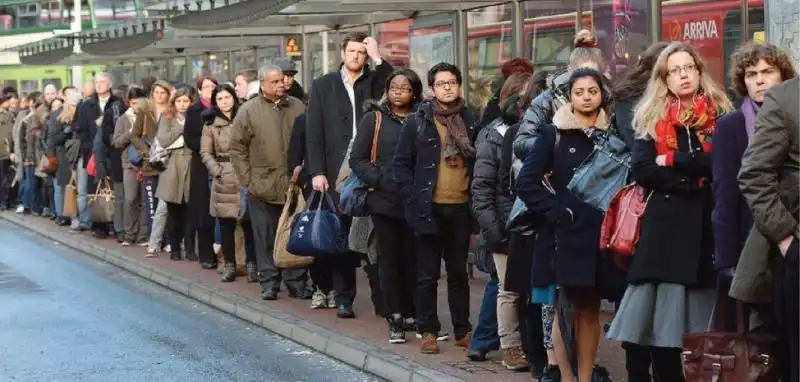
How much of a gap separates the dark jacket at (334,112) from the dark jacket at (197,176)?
389 cm

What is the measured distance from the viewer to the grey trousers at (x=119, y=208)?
2042cm

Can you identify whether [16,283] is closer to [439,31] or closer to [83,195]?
[439,31]

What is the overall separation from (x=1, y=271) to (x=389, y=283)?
27.1 ft

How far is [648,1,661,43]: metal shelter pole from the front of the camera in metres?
12.2

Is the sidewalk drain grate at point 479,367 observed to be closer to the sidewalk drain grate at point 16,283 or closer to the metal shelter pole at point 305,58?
the sidewalk drain grate at point 16,283

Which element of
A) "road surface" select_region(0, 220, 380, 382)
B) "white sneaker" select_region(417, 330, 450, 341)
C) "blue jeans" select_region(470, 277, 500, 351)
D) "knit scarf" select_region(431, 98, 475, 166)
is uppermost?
"knit scarf" select_region(431, 98, 475, 166)

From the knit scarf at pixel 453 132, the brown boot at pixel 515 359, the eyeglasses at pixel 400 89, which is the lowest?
the brown boot at pixel 515 359

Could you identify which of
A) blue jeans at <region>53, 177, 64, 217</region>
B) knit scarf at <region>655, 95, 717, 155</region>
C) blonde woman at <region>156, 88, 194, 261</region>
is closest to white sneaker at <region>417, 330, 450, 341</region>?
knit scarf at <region>655, 95, 717, 155</region>

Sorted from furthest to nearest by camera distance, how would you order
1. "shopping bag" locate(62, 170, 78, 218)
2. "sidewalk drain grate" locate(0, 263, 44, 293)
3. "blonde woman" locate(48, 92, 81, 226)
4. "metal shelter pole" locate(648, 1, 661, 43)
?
1. "shopping bag" locate(62, 170, 78, 218)
2. "blonde woman" locate(48, 92, 81, 226)
3. "sidewalk drain grate" locate(0, 263, 44, 293)
4. "metal shelter pole" locate(648, 1, 661, 43)

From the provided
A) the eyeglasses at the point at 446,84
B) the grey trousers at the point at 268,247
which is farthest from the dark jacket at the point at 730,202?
the grey trousers at the point at 268,247

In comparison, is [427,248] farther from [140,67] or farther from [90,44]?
[140,67]

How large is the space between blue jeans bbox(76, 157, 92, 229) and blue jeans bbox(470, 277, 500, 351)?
12799 mm

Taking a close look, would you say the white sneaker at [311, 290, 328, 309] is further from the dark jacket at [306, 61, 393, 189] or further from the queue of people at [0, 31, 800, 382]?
the dark jacket at [306, 61, 393, 189]

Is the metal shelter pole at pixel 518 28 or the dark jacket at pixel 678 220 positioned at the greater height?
the metal shelter pole at pixel 518 28
